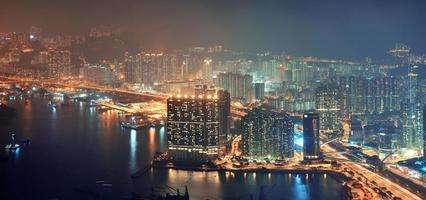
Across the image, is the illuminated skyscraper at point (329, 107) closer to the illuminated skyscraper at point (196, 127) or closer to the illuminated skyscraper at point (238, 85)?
the illuminated skyscraper at point (196, 127)

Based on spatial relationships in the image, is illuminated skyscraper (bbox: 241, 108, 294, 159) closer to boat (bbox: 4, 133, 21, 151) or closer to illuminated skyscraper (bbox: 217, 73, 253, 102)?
boat (bbox: 4, 133, 21, 151)

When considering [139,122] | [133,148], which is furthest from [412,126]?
[139,122]

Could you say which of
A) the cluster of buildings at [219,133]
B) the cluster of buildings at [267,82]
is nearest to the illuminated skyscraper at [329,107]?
the cluster of buildings at [267,82]

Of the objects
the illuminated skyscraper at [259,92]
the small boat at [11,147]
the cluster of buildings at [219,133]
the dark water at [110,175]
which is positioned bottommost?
the dark water at [110,175]

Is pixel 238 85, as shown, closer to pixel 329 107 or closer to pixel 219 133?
pixel 329 107

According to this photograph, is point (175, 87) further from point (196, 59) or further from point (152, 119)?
point (152, 119)

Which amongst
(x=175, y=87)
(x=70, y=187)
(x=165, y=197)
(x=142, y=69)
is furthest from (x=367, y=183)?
(x=142, y=69)

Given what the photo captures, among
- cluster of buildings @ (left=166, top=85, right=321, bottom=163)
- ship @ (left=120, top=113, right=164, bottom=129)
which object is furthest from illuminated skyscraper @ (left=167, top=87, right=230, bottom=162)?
ship @ (left=120, top=113, right=164, bottom=129)
